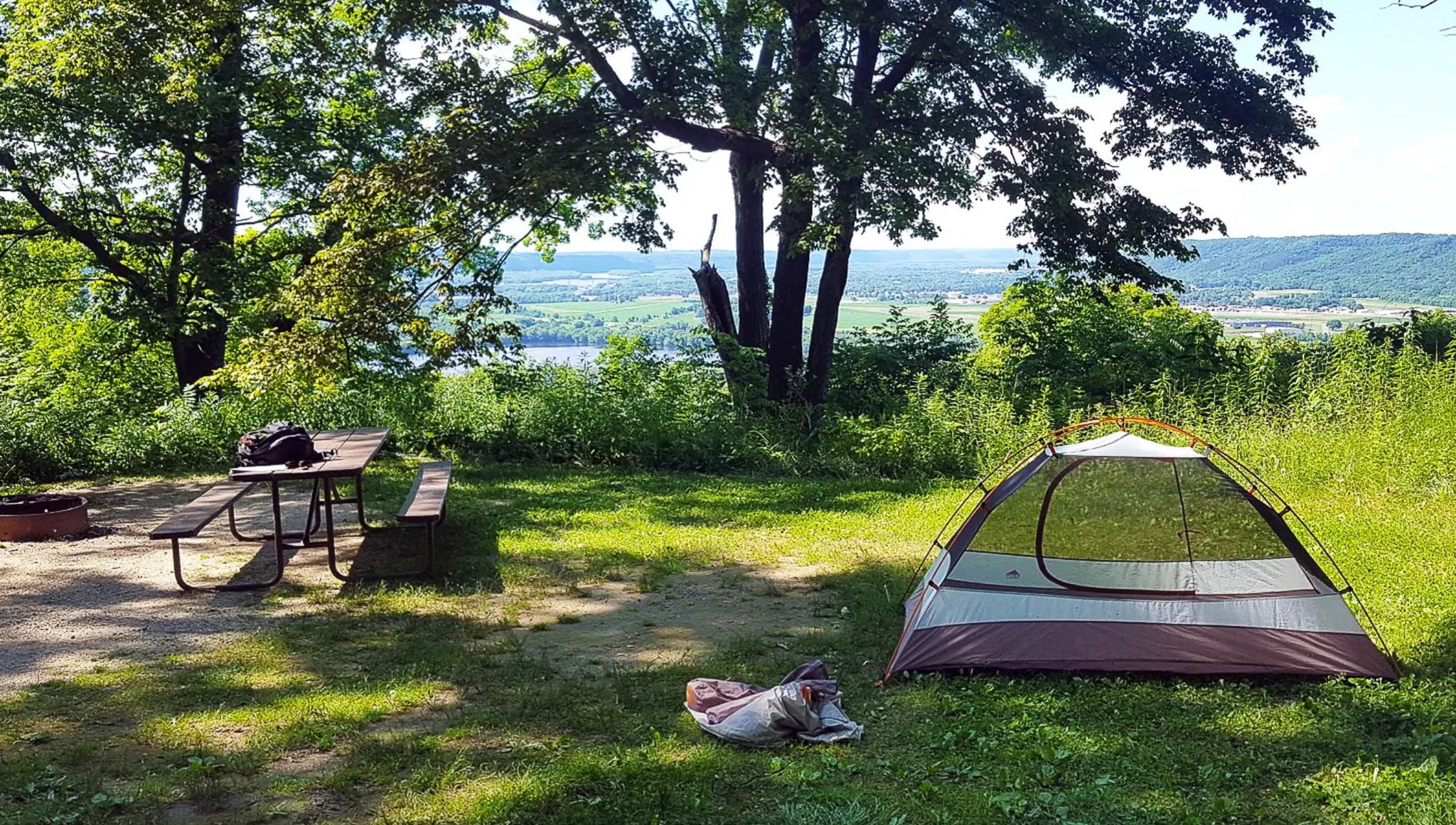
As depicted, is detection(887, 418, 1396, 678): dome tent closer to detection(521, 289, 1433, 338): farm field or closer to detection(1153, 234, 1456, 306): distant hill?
detection(521, 289, 1433, 338): farm field

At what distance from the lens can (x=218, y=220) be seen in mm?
13508

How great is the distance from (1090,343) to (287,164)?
10200 mm

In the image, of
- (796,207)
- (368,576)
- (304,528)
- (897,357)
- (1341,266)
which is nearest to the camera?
(368,576)

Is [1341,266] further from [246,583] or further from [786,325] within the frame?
[246,583]

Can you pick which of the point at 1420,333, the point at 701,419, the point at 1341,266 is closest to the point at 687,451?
the point at 701,419

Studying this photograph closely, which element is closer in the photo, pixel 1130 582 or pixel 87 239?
pixel 1130 582

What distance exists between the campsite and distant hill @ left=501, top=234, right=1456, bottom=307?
1.32 m

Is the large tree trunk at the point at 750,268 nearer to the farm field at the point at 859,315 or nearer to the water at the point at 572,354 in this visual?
the farm field at the point at 859,315

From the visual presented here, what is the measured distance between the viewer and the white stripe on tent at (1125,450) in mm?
5230

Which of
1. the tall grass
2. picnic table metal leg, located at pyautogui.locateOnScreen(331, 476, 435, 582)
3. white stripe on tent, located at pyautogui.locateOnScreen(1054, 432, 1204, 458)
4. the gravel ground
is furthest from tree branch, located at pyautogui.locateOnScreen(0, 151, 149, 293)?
white stripe on tent, located at pyautogui.locateOnScreen(1054, 432, 1204, 458)

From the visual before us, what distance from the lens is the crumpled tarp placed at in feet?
13.7

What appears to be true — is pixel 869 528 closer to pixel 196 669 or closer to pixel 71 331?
pixel 196 669

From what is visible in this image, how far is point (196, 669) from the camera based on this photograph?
508cm

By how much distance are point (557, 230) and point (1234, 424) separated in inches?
399
